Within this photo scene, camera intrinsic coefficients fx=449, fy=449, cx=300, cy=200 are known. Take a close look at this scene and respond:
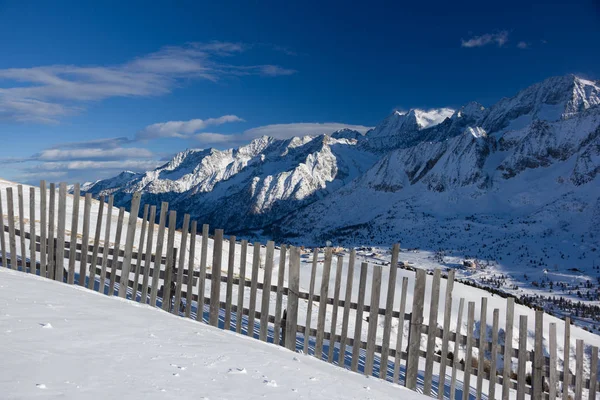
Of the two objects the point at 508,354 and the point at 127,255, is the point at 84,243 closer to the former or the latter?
the point at 127,255

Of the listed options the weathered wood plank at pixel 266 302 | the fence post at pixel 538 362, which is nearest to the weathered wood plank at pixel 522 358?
the fence post at pixel 538 362

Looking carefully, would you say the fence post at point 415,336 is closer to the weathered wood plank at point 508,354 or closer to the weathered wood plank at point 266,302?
the weathered wood plank at point 508,354

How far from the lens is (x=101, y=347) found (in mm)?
5688

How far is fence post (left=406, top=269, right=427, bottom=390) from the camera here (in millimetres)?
8734

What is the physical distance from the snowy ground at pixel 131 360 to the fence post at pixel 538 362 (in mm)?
2904

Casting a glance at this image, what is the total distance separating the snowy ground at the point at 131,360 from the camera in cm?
454

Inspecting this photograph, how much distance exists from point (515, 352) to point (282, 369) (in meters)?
5.06

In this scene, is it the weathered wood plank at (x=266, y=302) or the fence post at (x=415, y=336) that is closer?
the fence post at (x=415, y=336)

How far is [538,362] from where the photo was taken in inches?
344

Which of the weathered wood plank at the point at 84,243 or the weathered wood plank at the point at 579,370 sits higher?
the weathered wood plank at the point at 84,243

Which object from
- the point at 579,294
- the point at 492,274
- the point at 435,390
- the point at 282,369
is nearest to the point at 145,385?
the point at 282,369

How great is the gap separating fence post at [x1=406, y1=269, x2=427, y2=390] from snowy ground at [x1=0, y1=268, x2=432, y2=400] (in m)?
1.43

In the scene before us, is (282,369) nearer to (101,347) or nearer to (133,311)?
(101,347)

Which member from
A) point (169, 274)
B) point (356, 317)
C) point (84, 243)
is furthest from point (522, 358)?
point (84, 243)
